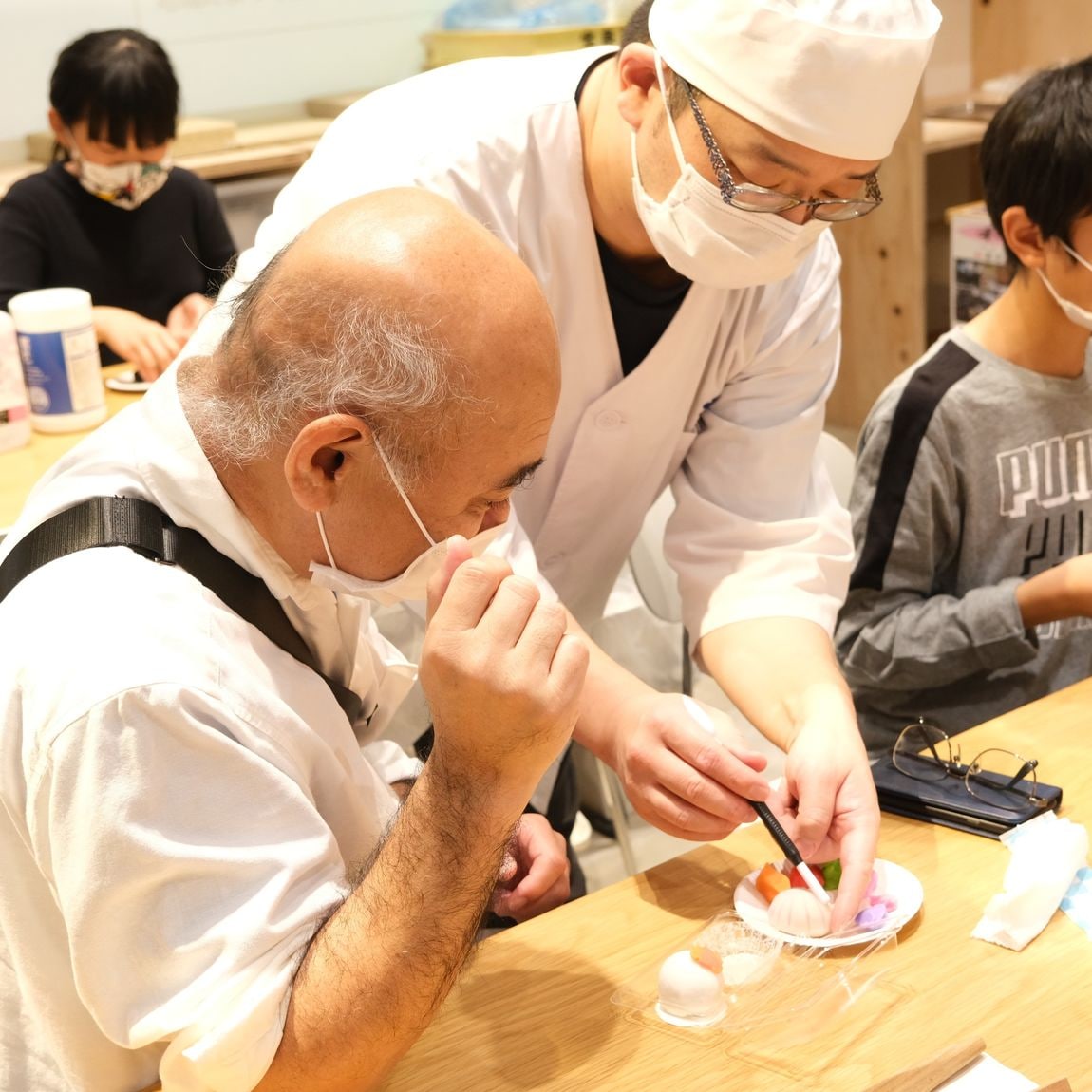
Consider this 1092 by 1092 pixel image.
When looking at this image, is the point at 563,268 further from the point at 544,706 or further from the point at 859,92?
the point at 544,706

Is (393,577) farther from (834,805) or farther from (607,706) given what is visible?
(834,805)

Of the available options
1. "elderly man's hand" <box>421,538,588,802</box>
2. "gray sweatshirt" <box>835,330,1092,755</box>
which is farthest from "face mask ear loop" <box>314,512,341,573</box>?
"gray sweatshirt" <box>835,330,1092,755</box>

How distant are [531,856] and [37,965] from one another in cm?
53

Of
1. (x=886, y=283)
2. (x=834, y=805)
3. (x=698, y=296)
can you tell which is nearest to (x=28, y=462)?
(x=698, y=296)

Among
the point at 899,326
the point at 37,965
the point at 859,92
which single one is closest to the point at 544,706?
the point at 37,965

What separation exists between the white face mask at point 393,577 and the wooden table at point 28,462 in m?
1.22

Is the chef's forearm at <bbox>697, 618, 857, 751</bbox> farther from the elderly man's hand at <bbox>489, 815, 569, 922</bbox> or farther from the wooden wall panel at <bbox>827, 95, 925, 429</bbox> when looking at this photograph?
the wooden wall panel at <bbox>827, 95, 925, 429</bbox>

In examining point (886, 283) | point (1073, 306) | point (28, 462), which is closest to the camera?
point (1073, 306)

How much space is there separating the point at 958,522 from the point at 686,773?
2.75 feet

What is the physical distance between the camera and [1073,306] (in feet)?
6.53

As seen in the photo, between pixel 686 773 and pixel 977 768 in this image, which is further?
pixel 977 768

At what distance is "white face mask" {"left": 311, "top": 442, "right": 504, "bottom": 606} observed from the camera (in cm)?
114

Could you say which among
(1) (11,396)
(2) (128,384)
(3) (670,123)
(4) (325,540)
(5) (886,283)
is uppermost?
(3) (670,123)

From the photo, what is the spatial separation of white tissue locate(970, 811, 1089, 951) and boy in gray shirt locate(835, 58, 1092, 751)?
603mm
